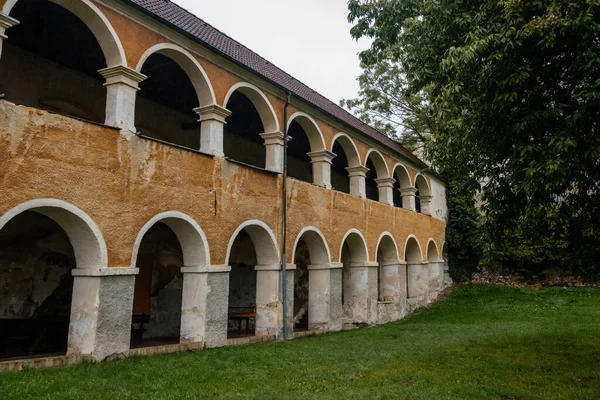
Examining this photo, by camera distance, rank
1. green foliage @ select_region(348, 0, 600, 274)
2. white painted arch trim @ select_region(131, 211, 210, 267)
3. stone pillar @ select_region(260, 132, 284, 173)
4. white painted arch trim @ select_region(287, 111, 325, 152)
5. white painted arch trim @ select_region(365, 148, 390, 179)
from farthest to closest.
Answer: white painted arch trim @ select_region(365, 148, 390, 179) < white painted arch trim @ select_region(287, 111, 325, 152) < stone pillar @ select_region(260, 132, 284, 173) < white painted arch trim @ select_region(131, 211, 210, 267) < green foliage @ select_region(348, 0, 600, 274)

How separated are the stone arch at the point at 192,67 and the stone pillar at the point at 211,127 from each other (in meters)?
0.16

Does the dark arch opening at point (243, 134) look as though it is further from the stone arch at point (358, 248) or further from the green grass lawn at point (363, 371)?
the green grass lawn at point (363, 371)

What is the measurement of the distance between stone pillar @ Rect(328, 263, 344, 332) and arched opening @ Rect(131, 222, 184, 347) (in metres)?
4.42

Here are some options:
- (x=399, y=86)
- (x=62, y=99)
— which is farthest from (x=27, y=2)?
(x=399, y=86)

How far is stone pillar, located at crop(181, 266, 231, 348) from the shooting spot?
9766 millimetres

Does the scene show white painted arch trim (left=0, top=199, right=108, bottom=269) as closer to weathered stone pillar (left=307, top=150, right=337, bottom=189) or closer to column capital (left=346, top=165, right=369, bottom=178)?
weathered stone pillar (left=307, top=150, right=337, bottom=189)

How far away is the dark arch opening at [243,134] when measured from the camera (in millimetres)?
14000

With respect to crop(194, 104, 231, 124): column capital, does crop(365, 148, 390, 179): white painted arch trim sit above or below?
above

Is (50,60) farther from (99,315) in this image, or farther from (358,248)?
(358,248)

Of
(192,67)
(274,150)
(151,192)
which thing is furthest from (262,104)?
(151,192)

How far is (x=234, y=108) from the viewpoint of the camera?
546 inches

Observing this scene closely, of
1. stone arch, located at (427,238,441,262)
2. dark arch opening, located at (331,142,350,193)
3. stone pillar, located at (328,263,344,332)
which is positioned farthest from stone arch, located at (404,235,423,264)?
stone pillar, located at (328,263,344,332)

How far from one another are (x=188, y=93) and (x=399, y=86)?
19.6 meters

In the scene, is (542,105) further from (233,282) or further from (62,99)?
(233,282)
